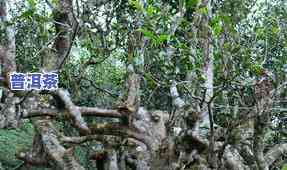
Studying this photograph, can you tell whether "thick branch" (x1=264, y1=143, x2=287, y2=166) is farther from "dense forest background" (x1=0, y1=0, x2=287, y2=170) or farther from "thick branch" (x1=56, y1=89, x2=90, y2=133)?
"thick branch" (x1=56, y1=89, x2=90, y2=133)

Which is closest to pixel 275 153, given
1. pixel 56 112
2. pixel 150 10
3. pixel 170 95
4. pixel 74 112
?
pixel 170 95

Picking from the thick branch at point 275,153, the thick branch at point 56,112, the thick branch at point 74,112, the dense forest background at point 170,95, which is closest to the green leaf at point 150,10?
the dense forest background at point 170,95

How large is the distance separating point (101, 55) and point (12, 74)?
147cm

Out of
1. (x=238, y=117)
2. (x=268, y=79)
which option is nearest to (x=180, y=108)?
(x=238, y=117)

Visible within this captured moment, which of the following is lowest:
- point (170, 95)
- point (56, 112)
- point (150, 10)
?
point (56, 112)

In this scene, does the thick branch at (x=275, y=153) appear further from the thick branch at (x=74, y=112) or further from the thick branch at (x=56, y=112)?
the thick branch at (x=74, y=112)

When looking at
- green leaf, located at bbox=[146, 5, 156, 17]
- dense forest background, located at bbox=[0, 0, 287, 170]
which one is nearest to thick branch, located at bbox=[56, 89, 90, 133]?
dense forest background, located at bbox=[0, 0, 287, 170]

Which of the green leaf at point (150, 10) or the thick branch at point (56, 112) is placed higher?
the green leaf at point (150, 10)

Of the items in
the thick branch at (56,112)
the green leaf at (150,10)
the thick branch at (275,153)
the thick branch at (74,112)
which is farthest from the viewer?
the thick branch at (56,112)

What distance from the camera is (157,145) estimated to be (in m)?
4.89

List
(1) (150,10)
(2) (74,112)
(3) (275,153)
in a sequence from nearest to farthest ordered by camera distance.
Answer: (1) (150,10) < (3) (275,153) < (2) (74,112)

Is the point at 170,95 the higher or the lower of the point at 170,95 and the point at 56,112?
the higher

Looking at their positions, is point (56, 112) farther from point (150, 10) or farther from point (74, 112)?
point (150, 10)

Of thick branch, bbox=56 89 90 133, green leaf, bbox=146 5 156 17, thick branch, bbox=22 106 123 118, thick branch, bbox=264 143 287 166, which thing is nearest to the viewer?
green leaf, bbox=146 5 156 17
